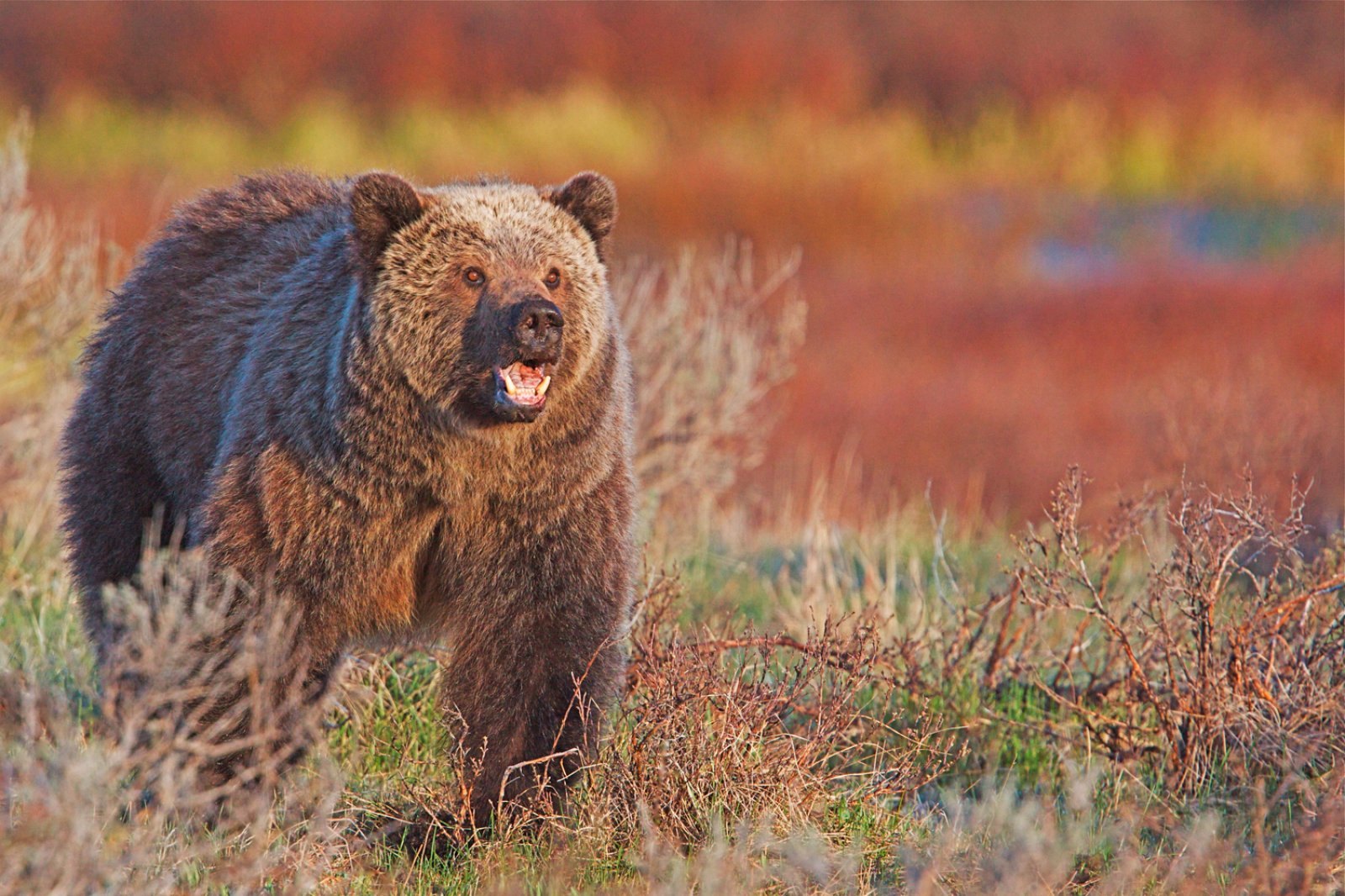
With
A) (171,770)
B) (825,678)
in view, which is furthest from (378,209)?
(825,678)

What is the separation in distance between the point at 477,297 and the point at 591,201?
53cm

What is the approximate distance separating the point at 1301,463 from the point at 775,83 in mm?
20058

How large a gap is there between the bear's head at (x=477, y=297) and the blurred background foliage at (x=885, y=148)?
9660mm

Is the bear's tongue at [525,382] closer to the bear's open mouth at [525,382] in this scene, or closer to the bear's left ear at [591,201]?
the bear's open mouth at [525,382]

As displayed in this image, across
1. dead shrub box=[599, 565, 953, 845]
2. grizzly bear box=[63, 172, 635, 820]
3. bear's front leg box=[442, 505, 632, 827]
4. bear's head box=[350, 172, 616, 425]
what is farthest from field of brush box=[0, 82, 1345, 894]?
bear's head box=[350, 172, 616, 425]

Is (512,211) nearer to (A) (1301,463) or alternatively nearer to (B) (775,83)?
(A) (1301,463)

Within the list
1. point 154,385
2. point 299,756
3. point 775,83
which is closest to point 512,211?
point 154,385

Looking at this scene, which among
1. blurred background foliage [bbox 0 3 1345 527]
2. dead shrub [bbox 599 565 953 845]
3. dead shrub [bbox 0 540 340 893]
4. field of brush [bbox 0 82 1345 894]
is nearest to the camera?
dead shrub [bbox 0 540 340 893]

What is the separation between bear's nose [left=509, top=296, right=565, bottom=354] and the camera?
13.3 ft

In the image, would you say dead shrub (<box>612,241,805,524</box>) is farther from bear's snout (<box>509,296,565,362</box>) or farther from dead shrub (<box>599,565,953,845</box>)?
bear's snout (<box>509,296,565,362</box>)

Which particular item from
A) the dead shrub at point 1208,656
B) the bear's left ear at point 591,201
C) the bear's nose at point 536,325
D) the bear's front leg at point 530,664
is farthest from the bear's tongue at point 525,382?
the dead shrub at point 1208,656

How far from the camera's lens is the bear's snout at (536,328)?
160 inches

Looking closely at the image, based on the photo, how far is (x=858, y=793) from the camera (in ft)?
14.7

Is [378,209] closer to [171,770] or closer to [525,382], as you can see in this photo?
[525,382]
